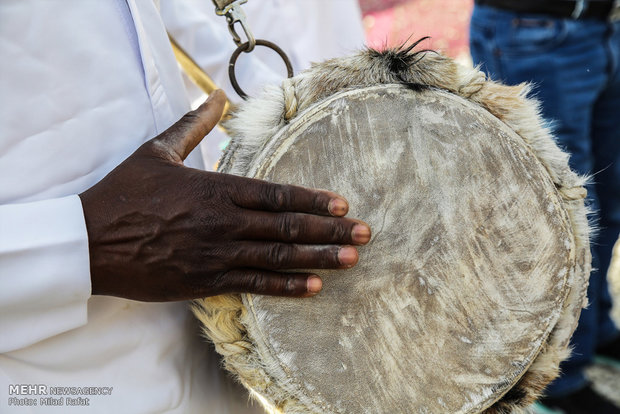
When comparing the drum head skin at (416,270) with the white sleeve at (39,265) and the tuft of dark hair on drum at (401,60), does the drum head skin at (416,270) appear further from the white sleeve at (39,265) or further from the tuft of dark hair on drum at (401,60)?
the white sleeve at (39,265)

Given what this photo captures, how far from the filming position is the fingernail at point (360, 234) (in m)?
0.96

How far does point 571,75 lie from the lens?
2146mm

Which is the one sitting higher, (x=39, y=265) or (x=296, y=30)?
(x=296, y=30)

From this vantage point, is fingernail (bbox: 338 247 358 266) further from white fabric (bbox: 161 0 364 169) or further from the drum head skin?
white fabric (bbox: 161 0 364 169)

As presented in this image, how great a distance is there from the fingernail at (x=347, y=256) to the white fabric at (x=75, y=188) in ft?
1.31

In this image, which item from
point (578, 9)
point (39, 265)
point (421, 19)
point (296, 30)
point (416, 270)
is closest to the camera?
point (39, 265)

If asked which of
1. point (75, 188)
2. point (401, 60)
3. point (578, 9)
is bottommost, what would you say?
point (75, 188)

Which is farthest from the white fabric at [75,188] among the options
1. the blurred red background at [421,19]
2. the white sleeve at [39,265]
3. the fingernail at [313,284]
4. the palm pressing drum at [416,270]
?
the blurred red background at [421,19]

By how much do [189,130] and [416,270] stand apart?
1.51ft

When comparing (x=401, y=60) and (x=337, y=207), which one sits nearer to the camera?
(x=337, y=207)

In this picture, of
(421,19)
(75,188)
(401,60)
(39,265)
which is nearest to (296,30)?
(401,60)

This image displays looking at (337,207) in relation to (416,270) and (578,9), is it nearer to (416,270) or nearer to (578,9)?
(416,270)

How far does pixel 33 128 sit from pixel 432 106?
67 cm

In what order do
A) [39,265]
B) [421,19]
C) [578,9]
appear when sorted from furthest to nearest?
1. [421,19]
2. [578,9]
3. [39,265]
